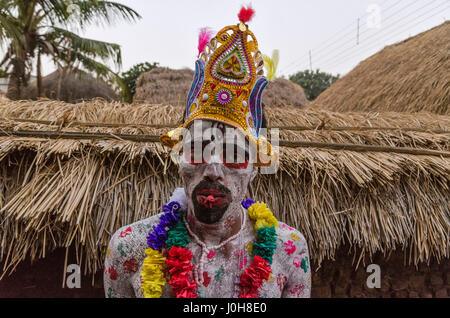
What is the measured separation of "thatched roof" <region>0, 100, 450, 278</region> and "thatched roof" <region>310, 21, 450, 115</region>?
162 cm

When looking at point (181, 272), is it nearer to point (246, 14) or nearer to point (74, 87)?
point (246, 14)

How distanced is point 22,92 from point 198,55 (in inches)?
335

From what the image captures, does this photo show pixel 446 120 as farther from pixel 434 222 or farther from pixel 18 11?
pixel 18 11

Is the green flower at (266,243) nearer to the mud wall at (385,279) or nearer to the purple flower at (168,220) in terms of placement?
the purple flower at (168,220)

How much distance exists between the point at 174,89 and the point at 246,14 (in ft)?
13.1

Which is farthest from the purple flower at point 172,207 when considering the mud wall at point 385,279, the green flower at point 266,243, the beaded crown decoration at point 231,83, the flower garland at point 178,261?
the mud wall at point 385,279

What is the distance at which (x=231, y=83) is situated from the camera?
1.50m

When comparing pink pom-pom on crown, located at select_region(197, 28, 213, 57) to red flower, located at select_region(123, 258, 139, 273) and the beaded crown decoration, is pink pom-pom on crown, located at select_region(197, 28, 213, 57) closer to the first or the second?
the beaded crown decoration

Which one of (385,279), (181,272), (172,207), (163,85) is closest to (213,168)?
(172,207)

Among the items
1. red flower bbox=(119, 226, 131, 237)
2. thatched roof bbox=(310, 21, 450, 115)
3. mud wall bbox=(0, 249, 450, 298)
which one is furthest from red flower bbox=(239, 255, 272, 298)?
thatched roof bbox=(310, 21, 450, 115)

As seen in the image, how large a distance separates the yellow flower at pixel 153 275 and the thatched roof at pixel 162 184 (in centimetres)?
68

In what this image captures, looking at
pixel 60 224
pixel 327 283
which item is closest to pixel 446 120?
pixel 327 283

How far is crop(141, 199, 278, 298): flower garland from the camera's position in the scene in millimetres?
1458

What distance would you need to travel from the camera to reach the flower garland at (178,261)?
146 cm
